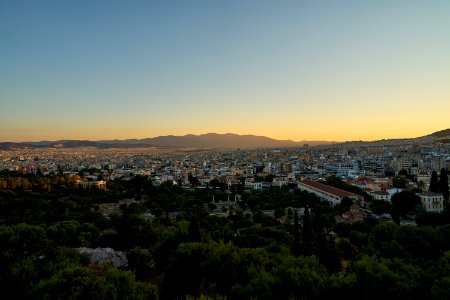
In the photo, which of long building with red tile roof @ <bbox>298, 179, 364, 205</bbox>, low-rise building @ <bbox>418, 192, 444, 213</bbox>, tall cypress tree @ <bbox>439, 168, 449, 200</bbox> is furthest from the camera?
tall cypress tree @ <bbox>439, 168, 449, 200</bbox>

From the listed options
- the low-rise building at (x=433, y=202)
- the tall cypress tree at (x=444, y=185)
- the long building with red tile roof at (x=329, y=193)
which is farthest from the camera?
the tall cypress tree at (x=444, y=185)

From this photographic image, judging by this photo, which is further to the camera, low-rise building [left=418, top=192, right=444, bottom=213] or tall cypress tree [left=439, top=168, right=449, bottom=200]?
tall cypress tree [left=439, top=168, right=449, bottom=200]

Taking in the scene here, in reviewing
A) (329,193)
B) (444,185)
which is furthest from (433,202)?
(329,193)

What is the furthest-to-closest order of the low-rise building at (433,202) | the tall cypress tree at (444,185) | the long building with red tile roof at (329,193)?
1. the tall cypress tree at (444,185)
2. the long building with red tile roof at (329,193)
3. the low-rise building at (433,202)

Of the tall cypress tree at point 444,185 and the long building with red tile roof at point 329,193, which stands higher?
the tall cypress tree at point 444,185

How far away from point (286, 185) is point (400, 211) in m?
18.7

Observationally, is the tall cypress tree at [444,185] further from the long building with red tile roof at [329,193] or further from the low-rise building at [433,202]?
the long building with red tile roof at [329,193]

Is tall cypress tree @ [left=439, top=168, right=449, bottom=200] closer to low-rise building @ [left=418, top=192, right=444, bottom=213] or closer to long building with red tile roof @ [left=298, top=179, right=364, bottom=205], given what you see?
low-rise building @ [left=418, top=192, right=444, bottom=213]

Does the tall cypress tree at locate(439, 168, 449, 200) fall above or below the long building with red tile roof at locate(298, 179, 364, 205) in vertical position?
above

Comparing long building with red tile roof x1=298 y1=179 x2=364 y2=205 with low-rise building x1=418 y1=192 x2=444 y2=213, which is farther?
long building with red tile roof x1=298 y1=179 x2=364 y2=205

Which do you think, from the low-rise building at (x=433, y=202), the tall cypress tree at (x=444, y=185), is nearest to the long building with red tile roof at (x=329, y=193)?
the low-rise building at (x=433, y=202)

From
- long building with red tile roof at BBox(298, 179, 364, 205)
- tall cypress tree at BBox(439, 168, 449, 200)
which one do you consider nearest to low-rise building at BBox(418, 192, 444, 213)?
tall cypress tree at BBox(439, 168, 449, 200)

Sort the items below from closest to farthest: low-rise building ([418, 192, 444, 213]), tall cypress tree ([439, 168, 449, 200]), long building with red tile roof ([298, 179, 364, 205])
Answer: low-rise building ([418, 192, 444, 213]) < long building with red tile roof ([298, 179, 364, 205]) < tall cypress tree ([439, 168, 449, 200])

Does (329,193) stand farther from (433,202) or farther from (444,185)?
(444,185)
